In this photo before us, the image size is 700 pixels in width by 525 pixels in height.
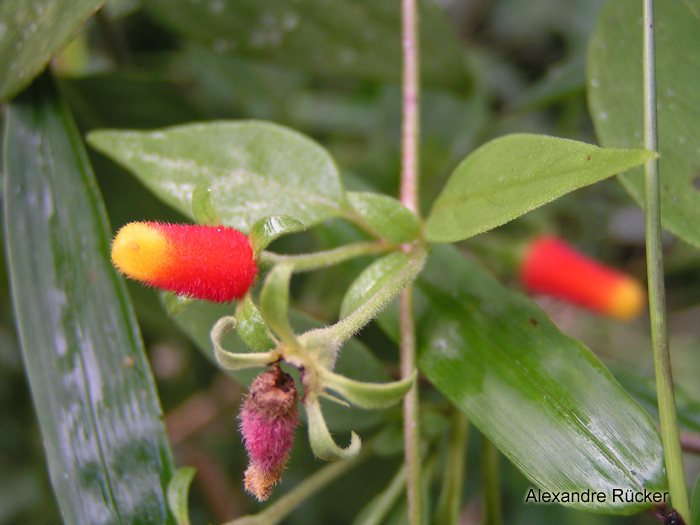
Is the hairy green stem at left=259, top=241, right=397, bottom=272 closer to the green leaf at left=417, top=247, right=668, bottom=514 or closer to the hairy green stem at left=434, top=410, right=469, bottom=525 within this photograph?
the green leaf at left=417, top=247, right=668, bottom=514

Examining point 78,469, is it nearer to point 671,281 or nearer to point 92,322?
point 92,322

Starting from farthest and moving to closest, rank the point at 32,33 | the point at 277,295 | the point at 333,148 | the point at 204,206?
the point at 333,148, the point at 32,33, the point at 204,206, the point at 277,295

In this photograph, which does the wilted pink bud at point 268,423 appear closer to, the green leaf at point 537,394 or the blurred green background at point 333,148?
the green leaf at point 537,394

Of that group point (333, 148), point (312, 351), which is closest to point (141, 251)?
point (312, 351)

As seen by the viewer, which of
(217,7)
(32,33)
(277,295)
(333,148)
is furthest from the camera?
(333,148)

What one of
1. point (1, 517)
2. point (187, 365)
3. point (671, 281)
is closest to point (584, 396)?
point (187, 365)

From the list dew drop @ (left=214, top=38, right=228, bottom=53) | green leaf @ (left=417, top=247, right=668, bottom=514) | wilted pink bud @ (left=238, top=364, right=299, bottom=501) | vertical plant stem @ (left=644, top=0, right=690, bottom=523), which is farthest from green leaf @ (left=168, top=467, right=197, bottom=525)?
dew drop @ (left=214, top=38, right=228, bottom=53)

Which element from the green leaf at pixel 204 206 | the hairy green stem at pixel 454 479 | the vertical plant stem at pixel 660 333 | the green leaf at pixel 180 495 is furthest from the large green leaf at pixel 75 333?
the vertical plant stem at pixel 660 333

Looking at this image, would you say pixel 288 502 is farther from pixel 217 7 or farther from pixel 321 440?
pixel 217 7
